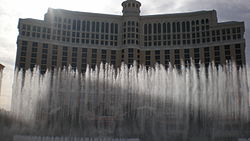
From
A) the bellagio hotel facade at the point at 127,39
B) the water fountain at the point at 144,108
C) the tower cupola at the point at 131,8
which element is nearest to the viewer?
the water fountain at the point at 144,108

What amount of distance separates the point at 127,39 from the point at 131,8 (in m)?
10.4

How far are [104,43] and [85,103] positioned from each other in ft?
94.8

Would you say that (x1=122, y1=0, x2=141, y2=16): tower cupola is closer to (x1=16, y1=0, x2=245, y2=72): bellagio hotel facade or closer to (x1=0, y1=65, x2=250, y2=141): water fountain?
(x1=16, y1=0, x2=245, y2=72): bellagio hotel facade

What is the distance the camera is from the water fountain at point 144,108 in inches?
1549

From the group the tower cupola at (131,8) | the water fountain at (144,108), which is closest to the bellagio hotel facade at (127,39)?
the tower cupola at (131,8)

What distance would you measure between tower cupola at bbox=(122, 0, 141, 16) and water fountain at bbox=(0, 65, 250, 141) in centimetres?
3181

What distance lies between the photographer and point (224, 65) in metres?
79.2

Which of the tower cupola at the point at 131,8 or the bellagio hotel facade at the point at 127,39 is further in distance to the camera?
the tower cupola at the point at 131,8

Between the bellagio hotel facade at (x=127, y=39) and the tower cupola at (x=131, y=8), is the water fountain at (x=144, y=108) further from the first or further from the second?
the tower cupola at (x=131, y=8)

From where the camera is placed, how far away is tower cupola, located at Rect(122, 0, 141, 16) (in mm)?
89438

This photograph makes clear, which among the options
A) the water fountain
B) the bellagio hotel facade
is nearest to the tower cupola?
the bellagio hotel facade

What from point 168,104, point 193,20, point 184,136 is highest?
point 193,20

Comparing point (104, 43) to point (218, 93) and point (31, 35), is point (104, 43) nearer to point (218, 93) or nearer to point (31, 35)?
point (31, 35)

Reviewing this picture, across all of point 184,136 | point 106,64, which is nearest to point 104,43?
point 106,64
